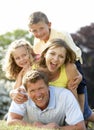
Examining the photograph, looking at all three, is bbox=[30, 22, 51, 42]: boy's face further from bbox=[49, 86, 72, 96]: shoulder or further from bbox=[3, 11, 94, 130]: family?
bbox=[49, 86, 72, 96]: shoulder

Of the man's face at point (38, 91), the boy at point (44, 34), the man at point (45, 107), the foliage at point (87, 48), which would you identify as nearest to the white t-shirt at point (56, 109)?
the man at point (45, 107)

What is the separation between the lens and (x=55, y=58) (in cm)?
768

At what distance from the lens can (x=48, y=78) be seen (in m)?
7.83

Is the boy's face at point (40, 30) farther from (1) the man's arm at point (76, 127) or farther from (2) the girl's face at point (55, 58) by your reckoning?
(1) the man's arm at point (76, 127)

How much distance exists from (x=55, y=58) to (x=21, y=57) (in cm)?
64

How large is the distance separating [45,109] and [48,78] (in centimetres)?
45

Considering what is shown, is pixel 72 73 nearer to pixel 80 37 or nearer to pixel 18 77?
pixel 18 77

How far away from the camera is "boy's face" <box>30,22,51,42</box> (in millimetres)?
7941

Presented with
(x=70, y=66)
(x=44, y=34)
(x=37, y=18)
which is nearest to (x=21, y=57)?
(x=44, y=34)

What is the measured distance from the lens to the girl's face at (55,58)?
7703mm

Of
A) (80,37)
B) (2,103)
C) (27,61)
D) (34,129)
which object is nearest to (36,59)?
(27,61)

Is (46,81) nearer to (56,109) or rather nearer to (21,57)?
(56,109)

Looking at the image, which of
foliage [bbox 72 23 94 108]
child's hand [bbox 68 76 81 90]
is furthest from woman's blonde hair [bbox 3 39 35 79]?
foliage [bbox 72 23 94 108]

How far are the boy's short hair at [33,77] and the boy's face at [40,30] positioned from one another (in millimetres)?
641
